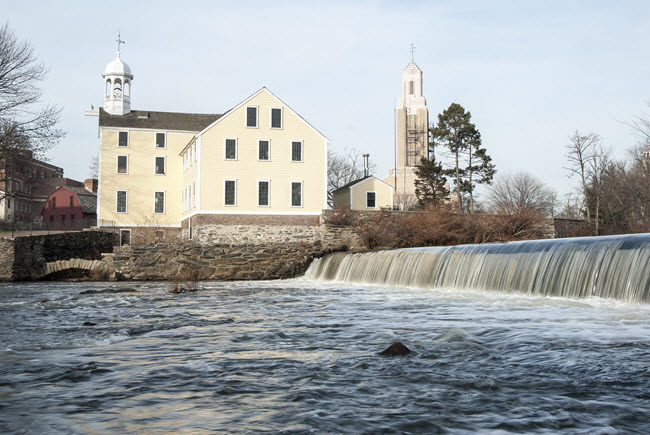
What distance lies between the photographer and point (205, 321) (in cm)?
1059

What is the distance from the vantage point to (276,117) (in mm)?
36750

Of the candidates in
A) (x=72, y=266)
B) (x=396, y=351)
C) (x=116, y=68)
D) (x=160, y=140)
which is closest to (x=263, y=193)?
(x=72, y=266)

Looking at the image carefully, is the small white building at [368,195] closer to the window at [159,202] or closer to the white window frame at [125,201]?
the window at [159,202]

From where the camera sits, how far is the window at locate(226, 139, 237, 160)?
36125 millimetres

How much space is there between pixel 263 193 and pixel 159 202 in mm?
11257

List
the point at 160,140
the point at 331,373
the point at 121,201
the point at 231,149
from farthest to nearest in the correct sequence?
the point at 160,140
the point at 121,201
the point at 231,149
the point at 331,373

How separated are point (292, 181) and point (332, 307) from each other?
23680mm

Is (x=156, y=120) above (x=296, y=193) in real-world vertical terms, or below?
above

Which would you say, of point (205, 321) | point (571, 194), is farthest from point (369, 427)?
point (571, 194)

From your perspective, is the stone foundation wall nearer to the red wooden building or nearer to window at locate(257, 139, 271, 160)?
window at locate(257, 139, 271, 160)

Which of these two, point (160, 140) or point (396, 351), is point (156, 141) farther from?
point (396, 351)

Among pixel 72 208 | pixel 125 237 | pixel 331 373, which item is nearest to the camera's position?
pixel 331 373

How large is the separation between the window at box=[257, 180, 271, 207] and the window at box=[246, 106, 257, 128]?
3.51 meters

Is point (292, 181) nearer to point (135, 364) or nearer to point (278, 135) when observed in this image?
point (278, 135)
